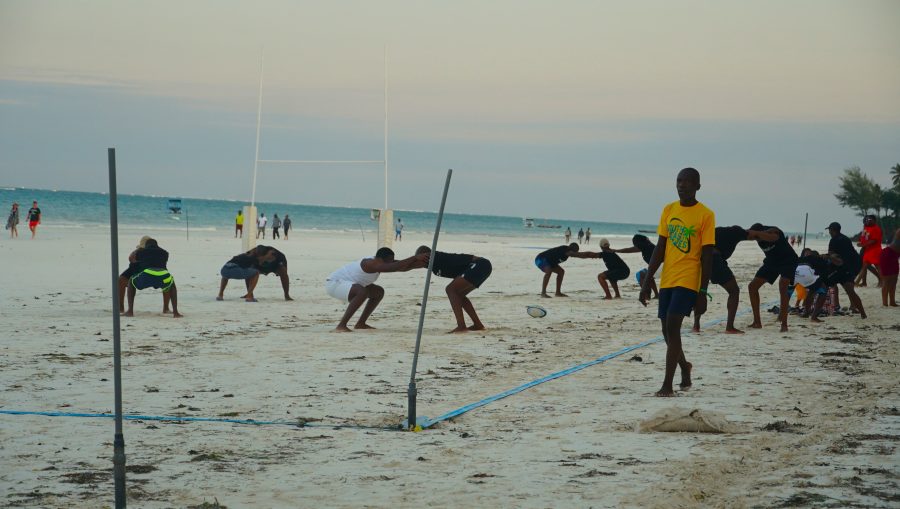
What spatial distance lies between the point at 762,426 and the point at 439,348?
4750 mm

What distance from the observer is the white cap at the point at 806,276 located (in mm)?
13445

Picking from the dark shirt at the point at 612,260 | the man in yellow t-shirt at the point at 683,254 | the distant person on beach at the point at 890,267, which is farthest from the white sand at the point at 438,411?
the dark shirt at the point at 612,260

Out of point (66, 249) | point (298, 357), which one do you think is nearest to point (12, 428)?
point (298, 357)

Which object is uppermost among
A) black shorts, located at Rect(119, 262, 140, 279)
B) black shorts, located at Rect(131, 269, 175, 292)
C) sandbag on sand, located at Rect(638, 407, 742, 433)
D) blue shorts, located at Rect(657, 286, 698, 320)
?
blue shorts, located at Rect(657, 286, 698, 320)

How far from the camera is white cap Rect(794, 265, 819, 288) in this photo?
13.4 meters

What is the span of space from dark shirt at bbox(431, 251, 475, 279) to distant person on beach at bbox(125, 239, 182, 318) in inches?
141

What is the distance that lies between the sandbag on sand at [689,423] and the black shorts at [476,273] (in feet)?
20.3

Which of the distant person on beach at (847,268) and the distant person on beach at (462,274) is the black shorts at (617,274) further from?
the distant person on beach at (462,274)

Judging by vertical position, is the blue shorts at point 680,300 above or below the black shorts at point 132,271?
above

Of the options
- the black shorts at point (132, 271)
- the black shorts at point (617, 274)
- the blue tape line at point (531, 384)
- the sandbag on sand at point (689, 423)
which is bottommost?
the blue tape line at point (531, 384)

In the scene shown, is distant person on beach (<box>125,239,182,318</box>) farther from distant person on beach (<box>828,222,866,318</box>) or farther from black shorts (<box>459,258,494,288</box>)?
distant person on beach (<box>828,222,866,318</box>)

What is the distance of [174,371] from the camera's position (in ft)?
28.5

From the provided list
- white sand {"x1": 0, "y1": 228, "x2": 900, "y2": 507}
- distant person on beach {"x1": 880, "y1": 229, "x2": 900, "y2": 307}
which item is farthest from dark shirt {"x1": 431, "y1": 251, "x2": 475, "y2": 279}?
distant person on beach {"x1": 880, "y1": 229, "x2": 900, "y2": 307}

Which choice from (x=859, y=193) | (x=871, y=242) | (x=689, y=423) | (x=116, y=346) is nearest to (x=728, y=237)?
(x=689, y=423)
